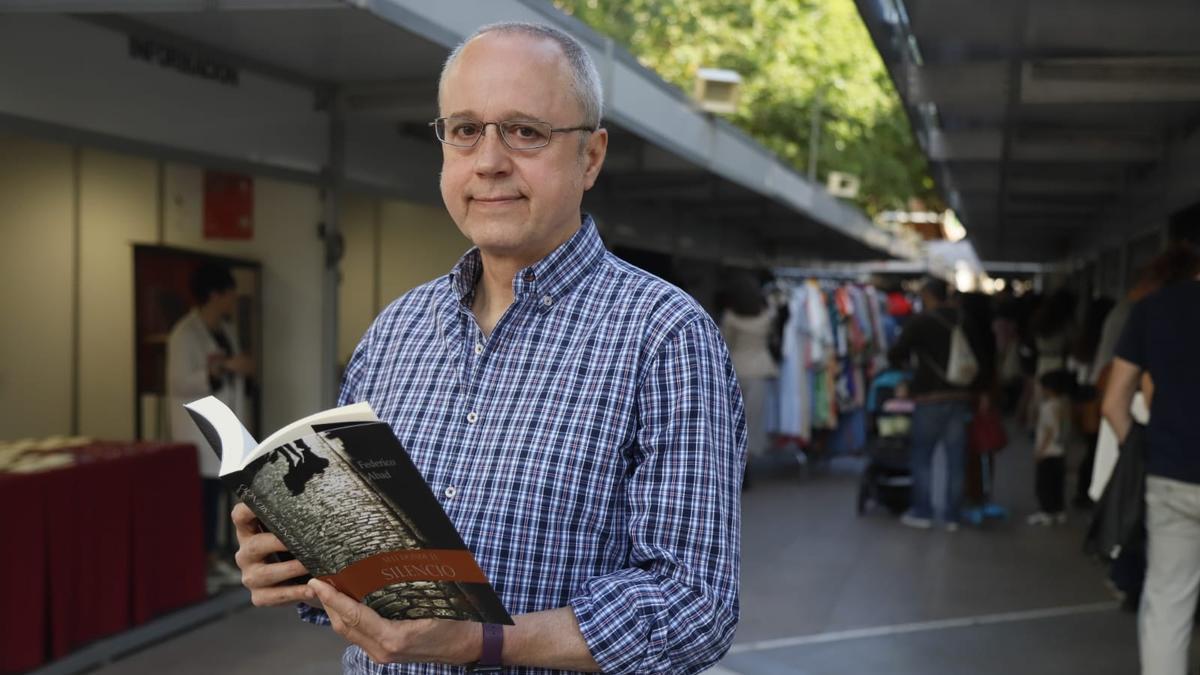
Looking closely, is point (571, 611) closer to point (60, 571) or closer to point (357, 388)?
point (357, 388)

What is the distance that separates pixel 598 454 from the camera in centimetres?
184

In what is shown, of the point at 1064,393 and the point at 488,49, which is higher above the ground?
the point at 488,49

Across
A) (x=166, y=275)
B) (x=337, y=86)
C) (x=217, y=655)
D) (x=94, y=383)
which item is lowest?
(x=217, y=655)

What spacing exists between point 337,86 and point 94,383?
2.54 m

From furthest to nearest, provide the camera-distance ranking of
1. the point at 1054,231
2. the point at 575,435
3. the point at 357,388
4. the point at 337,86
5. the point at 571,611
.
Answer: the point at 1054,231 < the point at 337,86 < the point at 357,388 < the point at 575,435 < the point at 571,611

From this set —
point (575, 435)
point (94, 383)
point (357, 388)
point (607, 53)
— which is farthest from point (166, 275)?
point (575, 435)

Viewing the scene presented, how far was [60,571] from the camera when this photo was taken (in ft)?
18.9

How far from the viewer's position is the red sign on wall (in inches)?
322

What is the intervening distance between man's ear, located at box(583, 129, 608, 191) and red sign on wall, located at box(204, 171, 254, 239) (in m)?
6.50

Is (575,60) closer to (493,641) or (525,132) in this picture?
(525,132)

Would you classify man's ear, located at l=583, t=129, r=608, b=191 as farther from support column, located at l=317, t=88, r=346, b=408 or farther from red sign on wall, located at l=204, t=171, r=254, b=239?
red sign on wall, located at l=204, t=171, r=254, b=239

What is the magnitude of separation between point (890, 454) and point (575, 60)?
9.84 meters

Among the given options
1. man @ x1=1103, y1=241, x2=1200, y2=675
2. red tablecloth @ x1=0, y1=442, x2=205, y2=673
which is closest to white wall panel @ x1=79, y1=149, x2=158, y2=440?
red tablecloth @ x1=0, y1=442, x2=205, y2=673

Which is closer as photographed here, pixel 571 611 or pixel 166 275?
pixel 571 611
